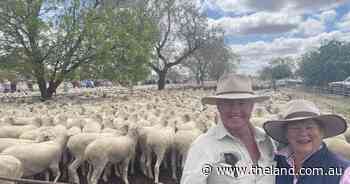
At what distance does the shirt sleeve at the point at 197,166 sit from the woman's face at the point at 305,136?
581mm

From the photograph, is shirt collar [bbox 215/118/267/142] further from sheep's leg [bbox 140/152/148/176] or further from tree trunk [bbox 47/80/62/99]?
tree trunk [bbox 47/80/62/99]

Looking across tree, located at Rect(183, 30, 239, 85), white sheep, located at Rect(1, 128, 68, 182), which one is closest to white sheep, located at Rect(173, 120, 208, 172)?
white sheep, located at Rect(1, 128, 68, 182)

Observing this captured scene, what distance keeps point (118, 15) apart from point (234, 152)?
25.0 metres

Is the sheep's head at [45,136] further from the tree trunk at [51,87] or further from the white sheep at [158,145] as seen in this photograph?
the tree trunk at [51,87]

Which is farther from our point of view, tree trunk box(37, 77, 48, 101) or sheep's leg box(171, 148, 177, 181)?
tree trunk box(37, 77, 48, 101)

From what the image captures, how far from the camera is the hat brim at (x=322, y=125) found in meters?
2.57

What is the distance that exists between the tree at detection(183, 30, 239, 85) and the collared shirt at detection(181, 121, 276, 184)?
133 ft

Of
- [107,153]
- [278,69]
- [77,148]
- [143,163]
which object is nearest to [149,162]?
[143,163]

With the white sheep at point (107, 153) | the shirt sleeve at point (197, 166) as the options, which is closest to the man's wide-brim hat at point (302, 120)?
the shirt sleeve at point (197, 166)

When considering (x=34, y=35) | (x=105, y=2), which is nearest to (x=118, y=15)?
(x=105, y=2)

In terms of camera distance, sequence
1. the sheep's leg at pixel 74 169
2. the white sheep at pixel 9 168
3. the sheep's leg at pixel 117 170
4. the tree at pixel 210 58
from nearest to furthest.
Result: the white sheep at pixel 9 168, the sheep's leg at pixel 74 169, the sheep's leg at pixel 117 170, the tree at pixel 210 58

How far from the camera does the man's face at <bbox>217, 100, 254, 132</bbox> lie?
2.62 m

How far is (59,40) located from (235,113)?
23340mm

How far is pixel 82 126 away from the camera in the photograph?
380 inches
